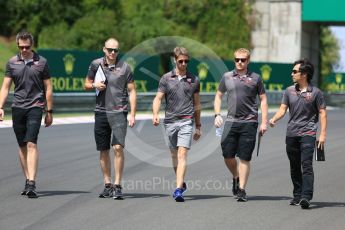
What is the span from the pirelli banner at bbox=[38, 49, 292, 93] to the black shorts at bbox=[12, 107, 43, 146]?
39.8 ft

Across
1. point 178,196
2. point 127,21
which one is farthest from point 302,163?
point 127,21

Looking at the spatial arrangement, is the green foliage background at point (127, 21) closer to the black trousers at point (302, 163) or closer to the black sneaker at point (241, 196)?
the black sneaker at point (241, 196)

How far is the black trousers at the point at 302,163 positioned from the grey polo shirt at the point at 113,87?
198cm

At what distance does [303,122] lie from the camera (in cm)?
995

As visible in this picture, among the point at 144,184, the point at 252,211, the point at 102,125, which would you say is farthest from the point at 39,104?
the point at 252,211

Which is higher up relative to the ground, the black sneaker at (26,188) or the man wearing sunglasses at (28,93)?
the man wearing sunglasses at (28,93)

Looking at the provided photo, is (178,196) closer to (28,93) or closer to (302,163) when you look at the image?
(302,163)

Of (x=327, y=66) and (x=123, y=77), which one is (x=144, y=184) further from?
(x=327, y=66)

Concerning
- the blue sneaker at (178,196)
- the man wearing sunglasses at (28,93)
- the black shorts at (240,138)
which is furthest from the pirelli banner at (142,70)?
the blue sneaker at (178,196)

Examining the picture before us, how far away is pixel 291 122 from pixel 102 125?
85.8 inches

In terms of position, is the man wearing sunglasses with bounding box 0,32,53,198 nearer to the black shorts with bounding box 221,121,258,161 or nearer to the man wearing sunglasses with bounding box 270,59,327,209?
the black shorts with bounding box 221,121,258,161

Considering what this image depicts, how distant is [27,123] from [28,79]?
52 centimetres

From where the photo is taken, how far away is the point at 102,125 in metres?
10.4

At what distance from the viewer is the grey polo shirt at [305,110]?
9.94 m
